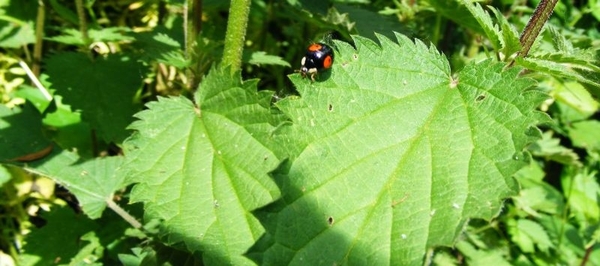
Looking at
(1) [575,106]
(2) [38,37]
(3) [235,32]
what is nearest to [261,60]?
(3) [235,32]

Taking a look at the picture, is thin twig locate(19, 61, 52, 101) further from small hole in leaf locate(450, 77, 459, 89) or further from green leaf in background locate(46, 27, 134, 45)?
small hole in leaf locate(450, 77, 459, 89)

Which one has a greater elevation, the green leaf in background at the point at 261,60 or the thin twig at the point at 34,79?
the green leaf in background at the point at 261,60

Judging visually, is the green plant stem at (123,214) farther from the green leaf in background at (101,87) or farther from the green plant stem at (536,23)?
the green plant stem at (536,23)

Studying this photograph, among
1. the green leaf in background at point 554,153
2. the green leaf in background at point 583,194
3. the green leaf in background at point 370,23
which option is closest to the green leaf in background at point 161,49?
the green leaf in background at point 370,23

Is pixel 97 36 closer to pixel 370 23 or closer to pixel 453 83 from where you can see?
pixel 370 23

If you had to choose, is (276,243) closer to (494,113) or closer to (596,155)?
(494,113)

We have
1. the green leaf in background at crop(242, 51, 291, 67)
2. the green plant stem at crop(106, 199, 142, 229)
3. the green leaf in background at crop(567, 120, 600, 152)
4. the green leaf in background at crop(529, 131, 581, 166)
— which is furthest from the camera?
the green leaf in background at crop(567, 120, 600, 152)

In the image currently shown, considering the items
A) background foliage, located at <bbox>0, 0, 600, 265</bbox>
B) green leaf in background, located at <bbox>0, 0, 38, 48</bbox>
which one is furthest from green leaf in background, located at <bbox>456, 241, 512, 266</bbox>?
green leaf in background, located at <bbox>0, 0, 38, 48</bbox>
